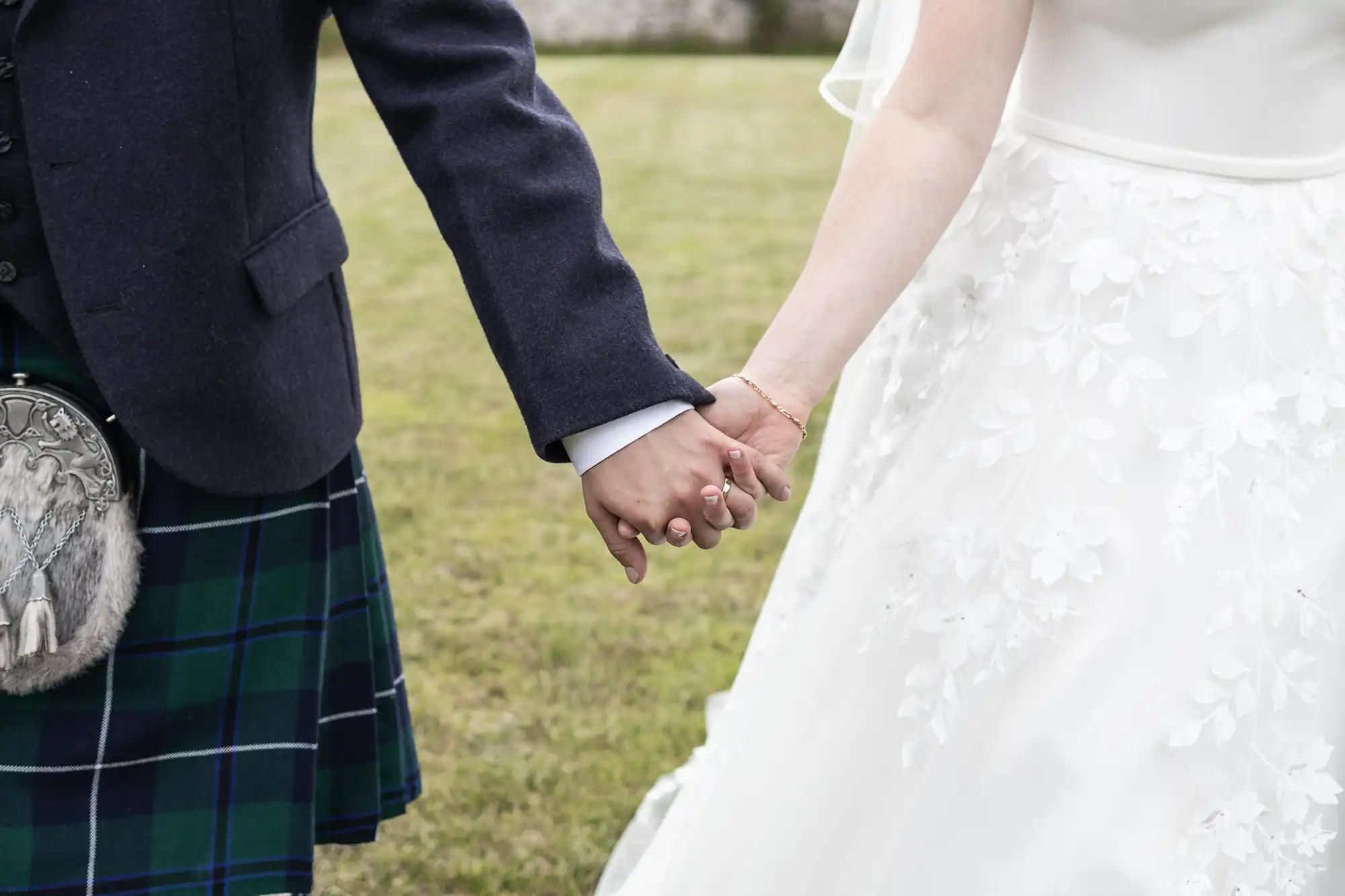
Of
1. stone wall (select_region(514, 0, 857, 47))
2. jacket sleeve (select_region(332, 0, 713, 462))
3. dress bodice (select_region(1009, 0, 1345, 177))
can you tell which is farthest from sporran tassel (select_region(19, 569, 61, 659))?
stone wall (select_region(514, 0, 857, 47))

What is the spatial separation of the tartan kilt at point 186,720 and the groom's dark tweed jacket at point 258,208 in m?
0.09

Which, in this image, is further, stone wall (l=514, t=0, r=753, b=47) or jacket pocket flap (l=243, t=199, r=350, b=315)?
stone wall (l=514, t=0, r=753, b=47)

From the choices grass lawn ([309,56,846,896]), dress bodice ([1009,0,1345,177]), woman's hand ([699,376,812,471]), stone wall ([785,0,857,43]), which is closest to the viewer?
dress bodice ([1009,0,1345,177])

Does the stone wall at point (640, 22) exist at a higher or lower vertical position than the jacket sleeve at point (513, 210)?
lower

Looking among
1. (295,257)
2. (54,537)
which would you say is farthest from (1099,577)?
(54,537)

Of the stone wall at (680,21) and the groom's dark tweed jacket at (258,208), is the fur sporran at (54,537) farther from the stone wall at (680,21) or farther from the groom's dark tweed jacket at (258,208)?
the stone wall at (680,21)

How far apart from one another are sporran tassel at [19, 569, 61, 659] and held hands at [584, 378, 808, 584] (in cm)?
51

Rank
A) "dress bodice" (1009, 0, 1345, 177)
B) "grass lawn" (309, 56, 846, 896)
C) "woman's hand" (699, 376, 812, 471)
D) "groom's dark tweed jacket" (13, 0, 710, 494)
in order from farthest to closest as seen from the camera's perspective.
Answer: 1. "grass lawn" (309, 56, 846, 896)
2. "woman's hand" (699, 376, 812, 471)
3. "dress bodice" (1009, 0, 1345, 177)
4. "groom's dark tweed jacket" (13, 0, 710, 494)

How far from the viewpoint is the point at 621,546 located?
149 centimetres

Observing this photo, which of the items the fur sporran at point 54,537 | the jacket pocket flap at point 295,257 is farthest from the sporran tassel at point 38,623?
the jacket pocket flap at point 295,257

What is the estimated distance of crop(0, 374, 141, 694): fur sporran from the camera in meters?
1.29

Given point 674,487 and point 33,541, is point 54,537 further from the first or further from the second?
point 674,487

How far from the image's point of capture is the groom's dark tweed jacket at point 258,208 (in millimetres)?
1249

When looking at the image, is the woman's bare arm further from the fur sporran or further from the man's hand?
the fur sporran
